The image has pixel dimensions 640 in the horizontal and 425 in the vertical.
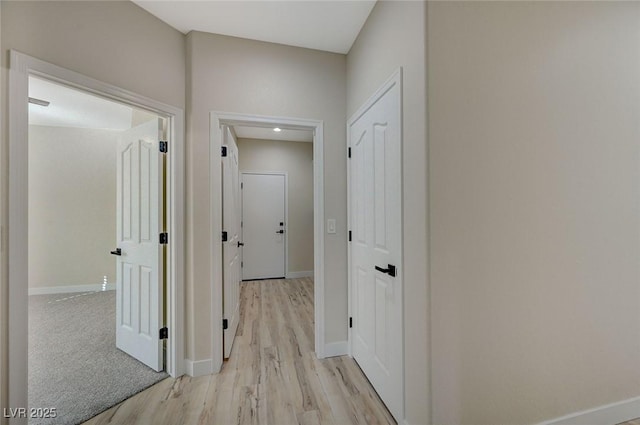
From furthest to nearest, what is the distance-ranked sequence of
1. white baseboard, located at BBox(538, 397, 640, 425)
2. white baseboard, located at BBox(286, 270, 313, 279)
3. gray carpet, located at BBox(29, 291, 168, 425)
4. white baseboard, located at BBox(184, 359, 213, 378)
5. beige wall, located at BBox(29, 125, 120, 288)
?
white baseboard, located at BBox(286, 270, 313, 279) < beige wall, located at BBox(29, 125, 120, 288) < white baseboard, located at BBox(184, 359, 213, 378) < gray carpet, located at BBox(29, 291, 168, 425) < white baseboard, located at BBox(538, 397, 640, 425)

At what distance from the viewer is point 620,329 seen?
1.49m

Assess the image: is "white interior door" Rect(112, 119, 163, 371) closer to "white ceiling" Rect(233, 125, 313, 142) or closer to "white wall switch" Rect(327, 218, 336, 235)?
"white wall switch" Rect(327, 218, 336, 235)

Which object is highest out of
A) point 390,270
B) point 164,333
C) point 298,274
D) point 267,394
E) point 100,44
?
point 100,44

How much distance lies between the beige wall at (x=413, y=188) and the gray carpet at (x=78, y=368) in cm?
182

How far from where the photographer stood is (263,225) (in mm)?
4723

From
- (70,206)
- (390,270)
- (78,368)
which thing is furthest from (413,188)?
(70,206)

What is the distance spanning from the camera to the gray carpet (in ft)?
5.48

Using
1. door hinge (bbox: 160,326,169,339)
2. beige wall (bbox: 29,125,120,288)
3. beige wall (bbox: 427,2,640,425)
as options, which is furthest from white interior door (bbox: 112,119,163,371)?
beige wall (bbox: 29,125,120,288)

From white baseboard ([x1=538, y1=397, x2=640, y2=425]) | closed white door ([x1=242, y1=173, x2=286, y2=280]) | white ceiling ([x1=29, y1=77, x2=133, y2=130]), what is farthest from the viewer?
closed white door ([x1=242, y1=173, x2=286, y2=280])

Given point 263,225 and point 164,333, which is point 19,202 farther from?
point 263,225

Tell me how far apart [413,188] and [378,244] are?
1.77 feet

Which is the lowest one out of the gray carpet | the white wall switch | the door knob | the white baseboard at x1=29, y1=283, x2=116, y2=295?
the gray carpet

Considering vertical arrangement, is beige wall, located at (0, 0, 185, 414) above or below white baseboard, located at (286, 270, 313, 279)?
above

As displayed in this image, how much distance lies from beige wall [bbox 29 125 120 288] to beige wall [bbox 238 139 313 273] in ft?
7.81
